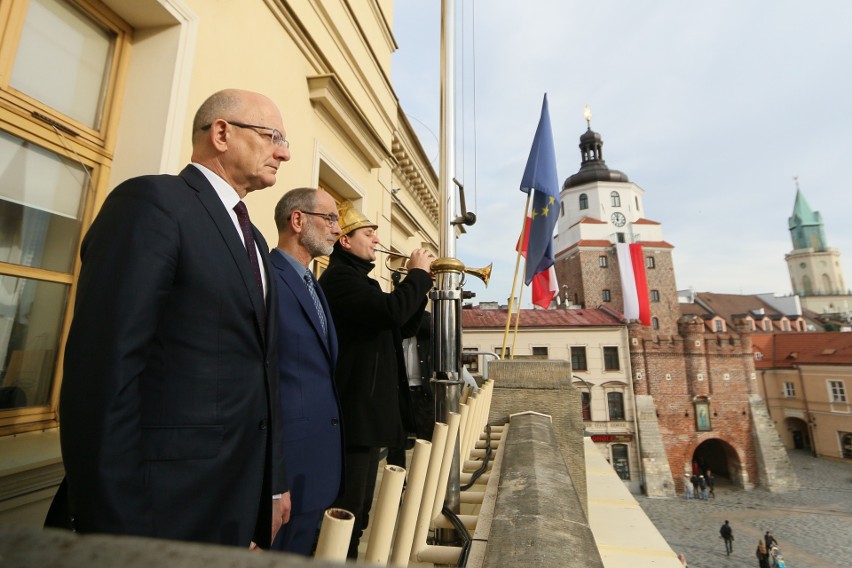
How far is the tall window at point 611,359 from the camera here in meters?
24.3

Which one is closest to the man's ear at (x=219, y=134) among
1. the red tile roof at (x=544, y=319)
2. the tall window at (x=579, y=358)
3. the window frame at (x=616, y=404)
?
the red tile roof at (x=544, y=319)

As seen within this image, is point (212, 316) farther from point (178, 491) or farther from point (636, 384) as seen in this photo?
point (636, 384)

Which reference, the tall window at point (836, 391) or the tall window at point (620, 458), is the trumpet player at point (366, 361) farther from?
the tall window at point (836, 391)

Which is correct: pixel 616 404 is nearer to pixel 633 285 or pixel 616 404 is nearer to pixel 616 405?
pixel 616 405

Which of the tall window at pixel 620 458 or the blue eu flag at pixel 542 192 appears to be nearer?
the blue eu flag at pixel 542 192

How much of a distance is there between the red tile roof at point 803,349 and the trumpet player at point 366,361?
40612mm

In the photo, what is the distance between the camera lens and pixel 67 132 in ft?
6.72

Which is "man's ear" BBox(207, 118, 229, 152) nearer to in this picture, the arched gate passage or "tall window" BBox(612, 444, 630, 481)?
"tall window" BBox(612, 444, 630, 481)

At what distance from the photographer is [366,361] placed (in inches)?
79.0

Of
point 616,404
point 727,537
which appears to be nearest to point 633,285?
point 616,404

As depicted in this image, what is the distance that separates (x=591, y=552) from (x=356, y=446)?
1.19m

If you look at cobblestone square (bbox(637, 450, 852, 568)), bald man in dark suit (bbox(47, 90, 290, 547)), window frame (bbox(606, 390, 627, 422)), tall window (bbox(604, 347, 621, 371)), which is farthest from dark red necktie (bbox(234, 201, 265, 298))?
window frame (bbox(606, 390, 627, 422))

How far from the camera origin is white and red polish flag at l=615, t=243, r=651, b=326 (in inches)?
993

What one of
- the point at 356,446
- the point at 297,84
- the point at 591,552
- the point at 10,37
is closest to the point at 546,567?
the point at 591,552
